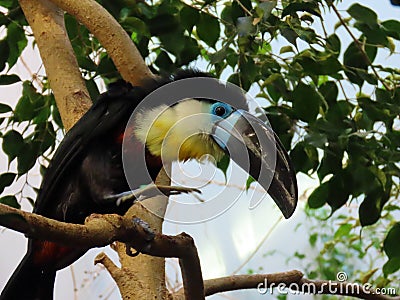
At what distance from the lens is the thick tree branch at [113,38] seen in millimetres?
1182

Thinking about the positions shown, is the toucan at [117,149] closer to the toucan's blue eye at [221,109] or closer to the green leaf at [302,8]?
the toucan's blue eye at [221,109]

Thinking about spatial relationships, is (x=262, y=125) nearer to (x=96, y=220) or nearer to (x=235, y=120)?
(x=235, y=120)

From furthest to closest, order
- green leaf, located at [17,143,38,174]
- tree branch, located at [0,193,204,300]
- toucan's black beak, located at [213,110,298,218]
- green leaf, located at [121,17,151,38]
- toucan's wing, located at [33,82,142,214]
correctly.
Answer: green leaf, located at [17,143,38,174] → green leaf, located at [121,17,151,38] → toucan's wing, located at [33,82,142,214] → toucan's black beak, located at [213,110,298,218] → tree branch, located at [0,193,204,300]

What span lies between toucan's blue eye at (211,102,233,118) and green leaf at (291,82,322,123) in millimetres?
163

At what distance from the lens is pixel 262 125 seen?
1.03 meters

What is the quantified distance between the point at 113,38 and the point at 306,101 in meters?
0.33

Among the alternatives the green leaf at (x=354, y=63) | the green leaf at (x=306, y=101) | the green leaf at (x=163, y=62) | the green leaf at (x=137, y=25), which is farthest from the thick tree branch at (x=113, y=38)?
the green leaf at (x=354, y=63)

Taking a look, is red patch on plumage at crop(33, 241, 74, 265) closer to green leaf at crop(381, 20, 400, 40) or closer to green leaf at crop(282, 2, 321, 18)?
green leaf at crop(282, 2, 321, 18)

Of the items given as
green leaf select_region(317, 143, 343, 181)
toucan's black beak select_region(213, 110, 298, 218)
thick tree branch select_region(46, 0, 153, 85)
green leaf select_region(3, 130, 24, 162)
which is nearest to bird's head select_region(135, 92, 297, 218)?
toucan's black beak select_region(213, 110, 298, 218)

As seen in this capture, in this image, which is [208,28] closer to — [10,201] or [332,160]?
[332,160]

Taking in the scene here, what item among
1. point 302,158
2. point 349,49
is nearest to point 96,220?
point 302,158

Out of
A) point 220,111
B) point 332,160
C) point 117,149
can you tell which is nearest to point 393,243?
point 332,160

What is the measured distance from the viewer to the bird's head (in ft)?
3.34

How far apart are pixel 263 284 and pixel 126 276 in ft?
0.67
